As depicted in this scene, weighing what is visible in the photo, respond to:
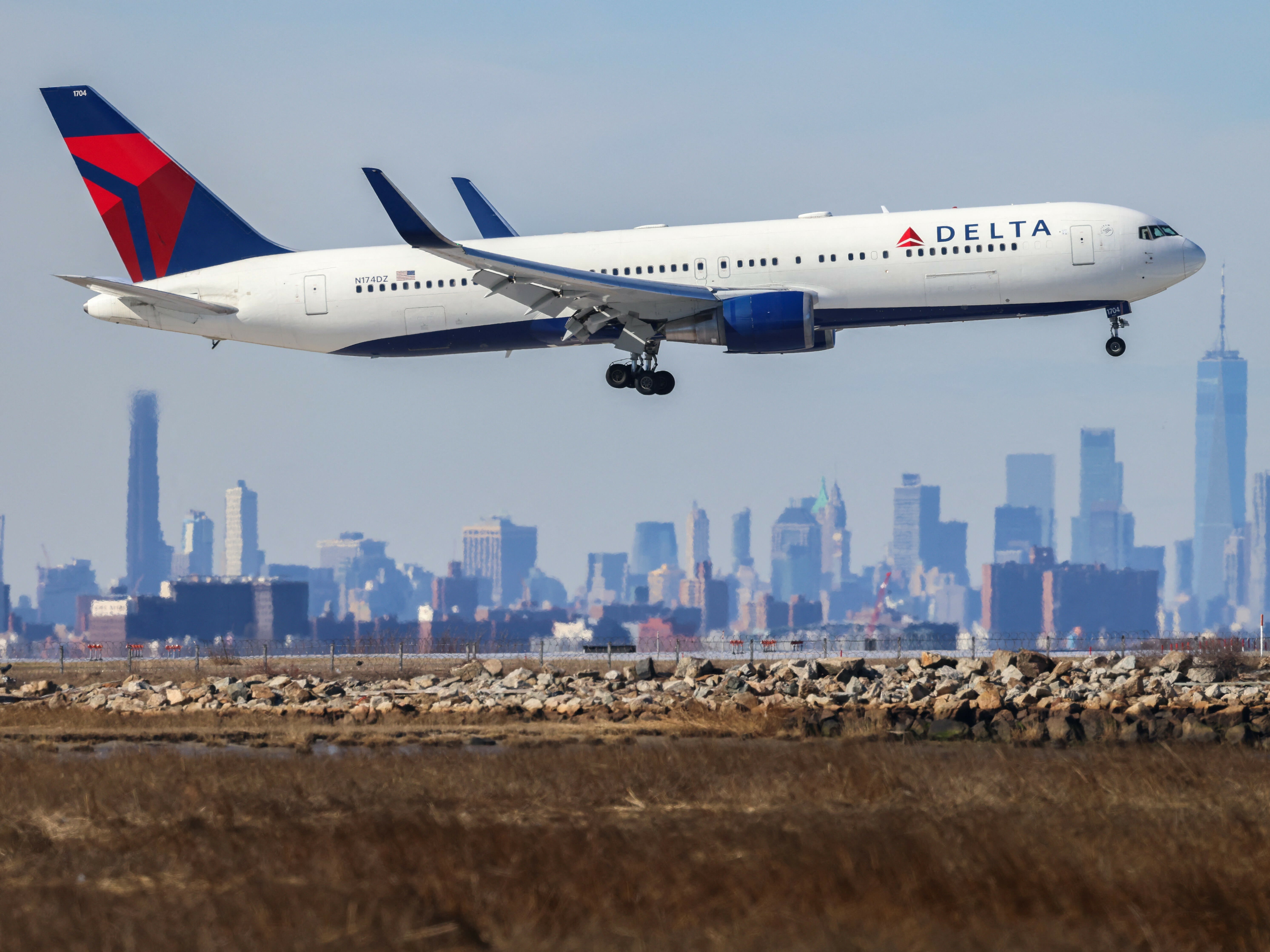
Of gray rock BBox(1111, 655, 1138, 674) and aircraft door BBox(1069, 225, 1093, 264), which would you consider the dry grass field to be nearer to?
gray rock BBox(1111, 655, 1138, 674)

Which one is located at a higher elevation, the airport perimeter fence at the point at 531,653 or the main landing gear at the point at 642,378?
the main landing gear at the point at 642,378

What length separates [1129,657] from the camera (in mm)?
42531

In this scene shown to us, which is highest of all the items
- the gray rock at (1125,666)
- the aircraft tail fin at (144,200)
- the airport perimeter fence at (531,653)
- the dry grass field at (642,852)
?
the aircraft tail fin at (144,200)

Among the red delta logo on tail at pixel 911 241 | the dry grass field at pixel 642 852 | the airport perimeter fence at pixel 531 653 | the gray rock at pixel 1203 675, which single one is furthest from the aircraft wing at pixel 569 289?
the dry grass field at pixel 642 852

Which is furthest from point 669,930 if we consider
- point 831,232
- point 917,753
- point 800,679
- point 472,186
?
point 472,186

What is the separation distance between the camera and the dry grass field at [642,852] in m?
11.9

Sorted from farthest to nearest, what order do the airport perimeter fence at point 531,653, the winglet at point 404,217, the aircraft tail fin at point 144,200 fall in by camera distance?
the airport perimeter fence at point 531,653
the aircraft tail fin at point 144,200
the winglet at point 404,217

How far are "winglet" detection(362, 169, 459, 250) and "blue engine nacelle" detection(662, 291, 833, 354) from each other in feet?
23.6

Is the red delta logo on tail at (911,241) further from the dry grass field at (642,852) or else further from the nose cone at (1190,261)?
the dry grass field at (642,852)

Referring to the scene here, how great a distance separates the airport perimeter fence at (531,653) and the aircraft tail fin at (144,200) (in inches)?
529

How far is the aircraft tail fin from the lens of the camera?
1834 inches

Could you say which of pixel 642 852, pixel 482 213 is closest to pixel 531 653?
pixel 482 213

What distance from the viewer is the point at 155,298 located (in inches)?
1734

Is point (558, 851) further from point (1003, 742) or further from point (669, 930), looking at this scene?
point (1003, 742)
